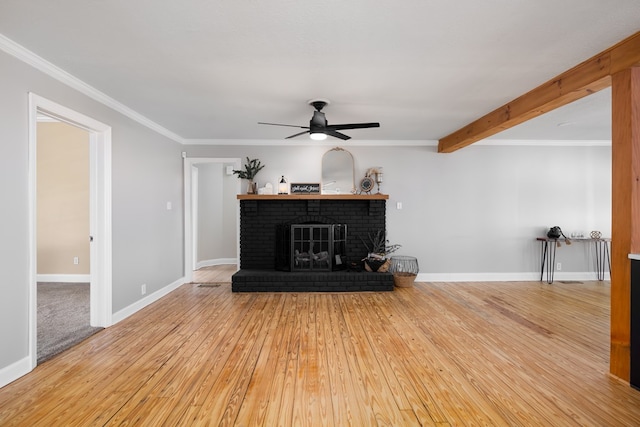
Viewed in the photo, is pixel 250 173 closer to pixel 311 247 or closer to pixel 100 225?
pixel 311 247

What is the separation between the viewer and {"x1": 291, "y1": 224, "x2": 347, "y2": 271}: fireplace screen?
4.82 metres

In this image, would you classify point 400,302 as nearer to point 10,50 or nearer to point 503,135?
point 503,135

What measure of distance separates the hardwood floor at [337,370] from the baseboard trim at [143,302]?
0.12 meters

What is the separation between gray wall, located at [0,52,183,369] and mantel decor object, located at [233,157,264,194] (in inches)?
40.4

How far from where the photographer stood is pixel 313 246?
4.88m

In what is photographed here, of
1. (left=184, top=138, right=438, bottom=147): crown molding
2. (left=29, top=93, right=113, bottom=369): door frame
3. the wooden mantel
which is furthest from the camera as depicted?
(left=184, top=138, right=438, bottom=147): crown molding

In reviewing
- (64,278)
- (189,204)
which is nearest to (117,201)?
(189,204)

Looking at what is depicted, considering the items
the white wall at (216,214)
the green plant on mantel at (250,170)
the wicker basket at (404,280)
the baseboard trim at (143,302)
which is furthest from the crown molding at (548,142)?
the baseboard trim at (143,302)

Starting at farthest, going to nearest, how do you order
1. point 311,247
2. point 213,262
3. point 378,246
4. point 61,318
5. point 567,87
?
point 213,262, point 378,246, point 311,247, point 61,318, point 567,87

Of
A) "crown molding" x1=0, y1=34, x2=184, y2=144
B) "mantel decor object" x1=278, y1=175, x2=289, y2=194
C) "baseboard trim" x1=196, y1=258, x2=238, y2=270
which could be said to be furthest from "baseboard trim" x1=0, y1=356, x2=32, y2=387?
"baseboard trim" x1=196, y1=258, x2=238, y2=270

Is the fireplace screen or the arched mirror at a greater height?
the arched mirror

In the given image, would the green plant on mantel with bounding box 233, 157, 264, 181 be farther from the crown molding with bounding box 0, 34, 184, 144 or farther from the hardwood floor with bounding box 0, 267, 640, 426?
the hardwood floor with bounding box 0, 267, 640, 426

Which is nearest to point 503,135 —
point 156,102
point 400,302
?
point 400,302

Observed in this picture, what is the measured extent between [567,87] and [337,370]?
3055 millimetres
